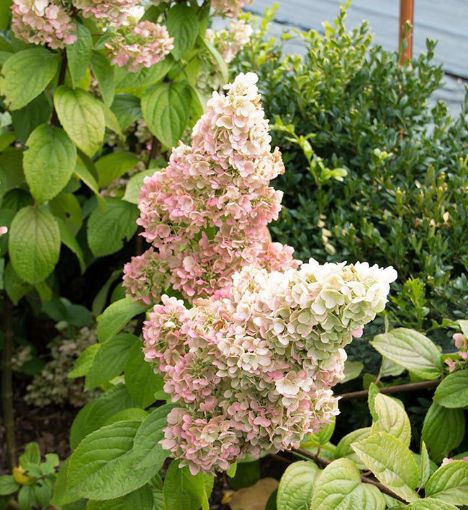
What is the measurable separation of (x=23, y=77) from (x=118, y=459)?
94 cm

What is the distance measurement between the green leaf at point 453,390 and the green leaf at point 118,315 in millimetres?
606

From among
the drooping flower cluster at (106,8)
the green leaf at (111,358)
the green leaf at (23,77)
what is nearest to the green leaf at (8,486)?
the green leaf at (111,358)

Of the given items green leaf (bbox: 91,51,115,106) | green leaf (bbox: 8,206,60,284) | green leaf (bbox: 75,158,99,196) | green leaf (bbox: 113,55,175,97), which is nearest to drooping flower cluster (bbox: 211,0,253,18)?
green leaf (bbox: 113,55,175,97)

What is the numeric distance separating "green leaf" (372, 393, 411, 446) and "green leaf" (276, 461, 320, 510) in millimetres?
160

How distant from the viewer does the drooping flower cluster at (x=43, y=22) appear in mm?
1775

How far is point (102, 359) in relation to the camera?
174 cm

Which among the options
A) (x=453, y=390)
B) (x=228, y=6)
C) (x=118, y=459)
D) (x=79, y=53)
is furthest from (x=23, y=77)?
(x=453, y=390)

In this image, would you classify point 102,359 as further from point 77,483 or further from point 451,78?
point 451,78

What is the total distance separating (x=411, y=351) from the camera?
1817 millimetres

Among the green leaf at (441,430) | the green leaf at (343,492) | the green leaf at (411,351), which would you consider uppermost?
the green leaf at (343,492)

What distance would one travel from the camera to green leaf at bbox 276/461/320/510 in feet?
4.81

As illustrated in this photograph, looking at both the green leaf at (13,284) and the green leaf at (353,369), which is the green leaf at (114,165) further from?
the green leaf at (353,369)

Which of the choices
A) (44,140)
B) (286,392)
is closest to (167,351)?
(286,392)

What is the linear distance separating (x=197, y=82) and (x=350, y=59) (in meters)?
0.54
